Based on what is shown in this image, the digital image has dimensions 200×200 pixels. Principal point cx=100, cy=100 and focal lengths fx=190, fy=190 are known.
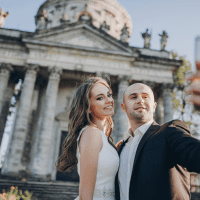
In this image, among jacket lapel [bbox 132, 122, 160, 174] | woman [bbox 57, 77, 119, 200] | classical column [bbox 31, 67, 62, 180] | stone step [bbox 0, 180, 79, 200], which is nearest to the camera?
jacket lapel [bbox 132, 122, 160, 174]

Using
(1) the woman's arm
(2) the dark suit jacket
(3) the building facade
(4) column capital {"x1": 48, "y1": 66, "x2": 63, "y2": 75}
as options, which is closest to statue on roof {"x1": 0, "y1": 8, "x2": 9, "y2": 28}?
(3) the building facade

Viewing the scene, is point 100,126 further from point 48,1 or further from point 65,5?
point 48,1

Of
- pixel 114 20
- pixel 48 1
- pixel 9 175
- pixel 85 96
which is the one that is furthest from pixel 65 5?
pixel 85 96

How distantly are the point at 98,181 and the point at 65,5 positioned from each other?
31.1 metres

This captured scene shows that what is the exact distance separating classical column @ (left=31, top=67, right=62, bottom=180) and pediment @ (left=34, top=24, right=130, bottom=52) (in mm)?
3071

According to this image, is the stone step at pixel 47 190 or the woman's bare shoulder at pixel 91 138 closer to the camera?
the woman's bare shoulder at pixel 91 138

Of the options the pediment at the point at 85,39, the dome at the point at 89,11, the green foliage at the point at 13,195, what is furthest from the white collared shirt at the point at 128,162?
the dome at the point at 89,11

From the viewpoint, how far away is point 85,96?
2535 mm

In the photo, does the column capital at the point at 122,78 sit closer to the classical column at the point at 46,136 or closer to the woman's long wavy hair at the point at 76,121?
the classical column at the point at 46,136

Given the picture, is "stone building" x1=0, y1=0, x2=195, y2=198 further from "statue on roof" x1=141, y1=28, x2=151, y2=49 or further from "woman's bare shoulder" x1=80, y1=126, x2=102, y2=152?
"woman's bare shoulder" x1=80, y1=126, x2=102, y2=152

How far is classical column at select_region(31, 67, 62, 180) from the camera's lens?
45.0 feet

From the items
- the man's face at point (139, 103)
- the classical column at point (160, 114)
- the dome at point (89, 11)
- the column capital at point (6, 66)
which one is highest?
the dome at point (89, 11)

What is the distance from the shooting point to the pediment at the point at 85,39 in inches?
681

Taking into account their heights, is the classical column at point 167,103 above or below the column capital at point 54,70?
below
